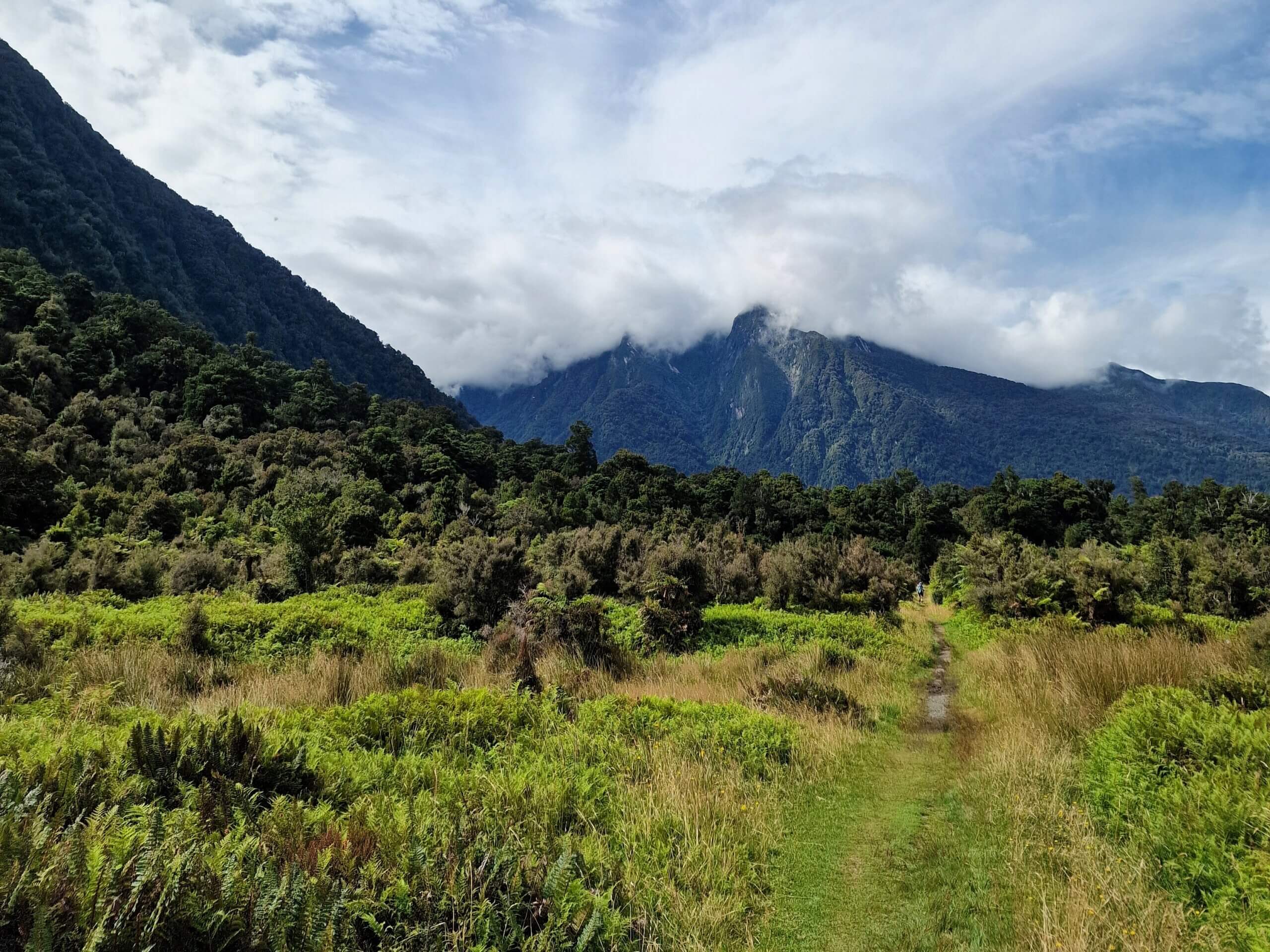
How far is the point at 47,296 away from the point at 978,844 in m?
62.7

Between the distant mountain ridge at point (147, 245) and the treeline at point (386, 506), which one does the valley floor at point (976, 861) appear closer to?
the treeline at point (386, 506)

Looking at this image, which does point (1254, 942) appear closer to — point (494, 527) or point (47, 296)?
point (494, 527)

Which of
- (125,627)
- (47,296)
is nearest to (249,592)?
(125,627)

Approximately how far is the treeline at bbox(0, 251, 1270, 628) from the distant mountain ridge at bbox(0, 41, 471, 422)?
3493cm

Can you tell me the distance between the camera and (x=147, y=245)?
315 ft

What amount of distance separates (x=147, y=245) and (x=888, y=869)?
410 ft

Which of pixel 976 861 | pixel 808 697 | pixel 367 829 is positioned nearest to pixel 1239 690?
pixel 976 861

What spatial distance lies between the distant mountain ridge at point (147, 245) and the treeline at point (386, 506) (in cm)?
3493

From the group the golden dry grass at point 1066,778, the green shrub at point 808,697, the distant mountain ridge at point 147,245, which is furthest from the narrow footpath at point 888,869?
the distant mountain ridge at point 147,245

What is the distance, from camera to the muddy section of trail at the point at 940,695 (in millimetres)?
9672

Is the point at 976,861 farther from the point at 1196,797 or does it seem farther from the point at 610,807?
the point at 610,807

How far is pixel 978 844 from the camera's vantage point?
525 centimetres

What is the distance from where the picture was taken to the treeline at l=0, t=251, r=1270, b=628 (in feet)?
58.7

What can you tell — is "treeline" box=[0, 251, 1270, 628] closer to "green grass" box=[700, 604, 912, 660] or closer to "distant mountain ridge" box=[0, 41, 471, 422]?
"green grass" box=[700, 604, 912, 660]
